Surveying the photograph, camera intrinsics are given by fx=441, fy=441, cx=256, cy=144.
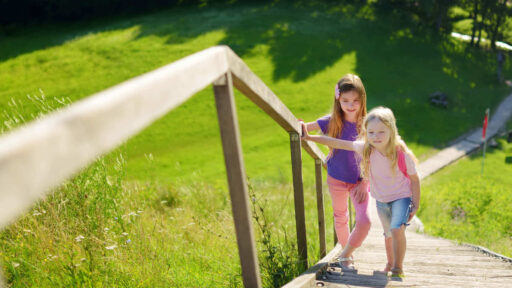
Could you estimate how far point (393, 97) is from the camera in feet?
61.4

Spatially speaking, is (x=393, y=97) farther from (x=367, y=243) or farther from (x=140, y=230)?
(x=140, y=230)

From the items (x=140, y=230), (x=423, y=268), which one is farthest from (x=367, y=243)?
(x=140, y=230)

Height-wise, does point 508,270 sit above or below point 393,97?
above

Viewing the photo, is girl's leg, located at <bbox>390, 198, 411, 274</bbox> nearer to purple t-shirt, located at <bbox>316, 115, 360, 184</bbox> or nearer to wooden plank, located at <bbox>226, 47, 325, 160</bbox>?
purple t-shirt, located at <bbox>316, 115, 360, 184</bbox>

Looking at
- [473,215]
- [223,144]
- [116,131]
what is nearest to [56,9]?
[473,215]

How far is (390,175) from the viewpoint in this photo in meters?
3.03

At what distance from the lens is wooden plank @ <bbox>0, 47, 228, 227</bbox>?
0.69 m

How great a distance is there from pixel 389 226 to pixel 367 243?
1.09m

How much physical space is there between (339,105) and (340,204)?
77 cm

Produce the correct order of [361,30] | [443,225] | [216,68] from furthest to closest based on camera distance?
[361,30] → [443,225] → [216,68]

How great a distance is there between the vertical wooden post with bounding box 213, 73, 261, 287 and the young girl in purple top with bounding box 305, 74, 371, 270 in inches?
60.5

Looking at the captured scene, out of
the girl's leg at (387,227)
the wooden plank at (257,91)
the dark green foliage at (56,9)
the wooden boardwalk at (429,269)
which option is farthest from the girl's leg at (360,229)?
the dark green foliage at (56,9)

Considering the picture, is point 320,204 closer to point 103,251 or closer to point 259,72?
point 103,251

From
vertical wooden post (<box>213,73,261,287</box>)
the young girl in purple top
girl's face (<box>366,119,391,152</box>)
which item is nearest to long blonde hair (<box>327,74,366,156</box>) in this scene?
the young girl in purple top
